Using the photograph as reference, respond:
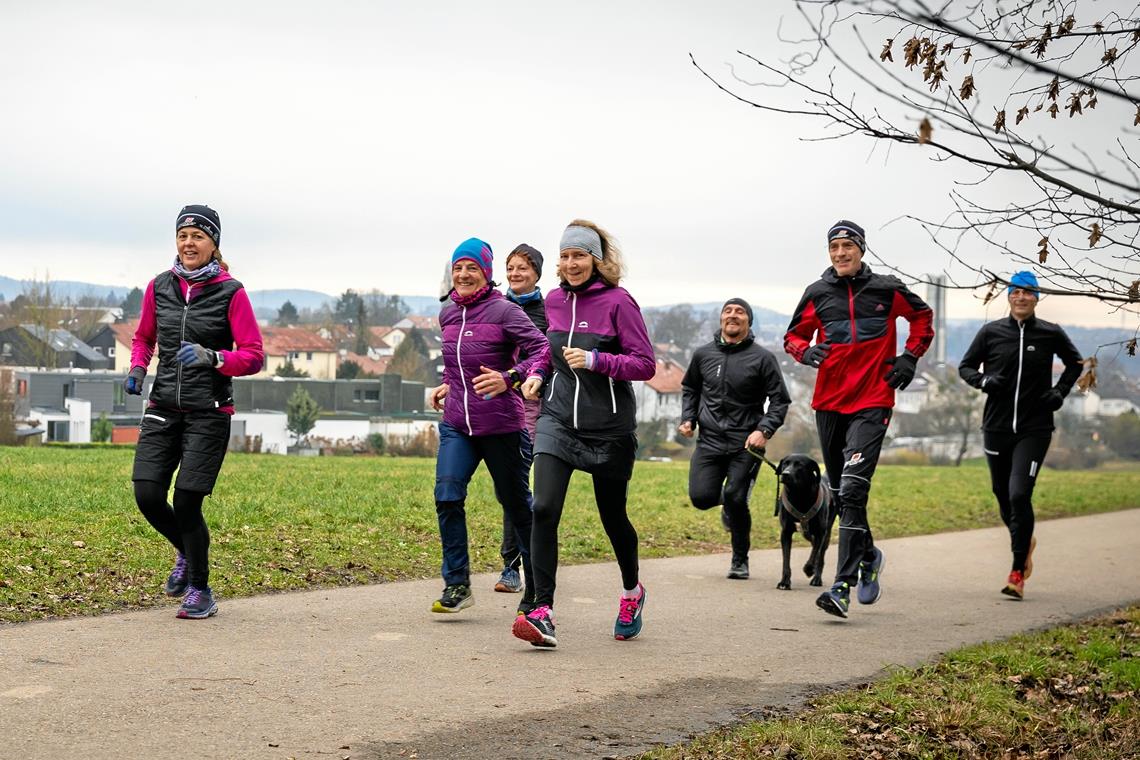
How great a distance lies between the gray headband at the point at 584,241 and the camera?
7562 millimetres

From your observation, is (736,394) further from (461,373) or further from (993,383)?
(461,373)

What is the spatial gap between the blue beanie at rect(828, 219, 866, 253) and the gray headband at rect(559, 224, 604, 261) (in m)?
2.11

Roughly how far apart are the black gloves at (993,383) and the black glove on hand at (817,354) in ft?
5.99

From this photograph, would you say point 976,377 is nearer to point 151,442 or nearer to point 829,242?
point 829,242

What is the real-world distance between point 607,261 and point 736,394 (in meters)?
3.41

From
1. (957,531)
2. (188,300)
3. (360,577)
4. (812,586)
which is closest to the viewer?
(188,300)

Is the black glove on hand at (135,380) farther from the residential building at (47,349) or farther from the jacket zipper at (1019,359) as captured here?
the residential building at (47,349)

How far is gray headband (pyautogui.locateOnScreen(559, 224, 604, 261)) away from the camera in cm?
756

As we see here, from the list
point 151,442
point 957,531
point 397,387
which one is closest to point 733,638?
point 151,442

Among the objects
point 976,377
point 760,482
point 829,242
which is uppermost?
point 829,242

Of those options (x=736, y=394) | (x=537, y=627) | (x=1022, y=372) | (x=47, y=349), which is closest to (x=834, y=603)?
(x=537, y=627)

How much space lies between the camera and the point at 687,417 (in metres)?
11.1

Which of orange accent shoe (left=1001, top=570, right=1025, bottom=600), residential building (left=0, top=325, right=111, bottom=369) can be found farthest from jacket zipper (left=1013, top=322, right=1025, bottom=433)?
residential building (left=0, top=325, right=111, bottom=369)

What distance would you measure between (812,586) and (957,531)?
7.72 meters
